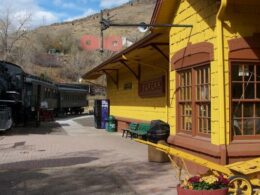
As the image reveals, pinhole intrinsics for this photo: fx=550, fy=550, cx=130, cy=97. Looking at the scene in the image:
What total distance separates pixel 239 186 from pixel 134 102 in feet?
47.6

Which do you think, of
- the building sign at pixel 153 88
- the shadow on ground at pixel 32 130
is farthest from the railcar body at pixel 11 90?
the building sign at pixel 153 88

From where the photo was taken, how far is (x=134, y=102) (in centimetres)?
2295

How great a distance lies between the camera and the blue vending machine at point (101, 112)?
96.5ft

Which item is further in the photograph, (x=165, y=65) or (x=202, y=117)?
(x=165, y=65)

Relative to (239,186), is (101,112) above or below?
above

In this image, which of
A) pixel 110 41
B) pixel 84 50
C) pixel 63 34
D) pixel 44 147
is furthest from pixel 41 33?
pixel 44 147

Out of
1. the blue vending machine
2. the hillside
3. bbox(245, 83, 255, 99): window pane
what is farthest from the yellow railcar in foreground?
the hillside

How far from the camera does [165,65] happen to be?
17.5m

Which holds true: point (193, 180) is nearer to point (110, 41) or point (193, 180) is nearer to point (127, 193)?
point (127, 193)

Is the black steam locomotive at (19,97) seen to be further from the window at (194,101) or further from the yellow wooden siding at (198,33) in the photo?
the window at (194,101)

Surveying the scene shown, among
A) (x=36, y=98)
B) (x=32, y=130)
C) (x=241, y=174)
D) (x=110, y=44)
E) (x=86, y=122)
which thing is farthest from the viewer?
(x=110, y=44)

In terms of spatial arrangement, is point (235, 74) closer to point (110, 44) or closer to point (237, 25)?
point (237, 25)

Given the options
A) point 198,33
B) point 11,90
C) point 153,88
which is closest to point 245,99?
point 198,33

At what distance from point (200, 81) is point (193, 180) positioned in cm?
398
